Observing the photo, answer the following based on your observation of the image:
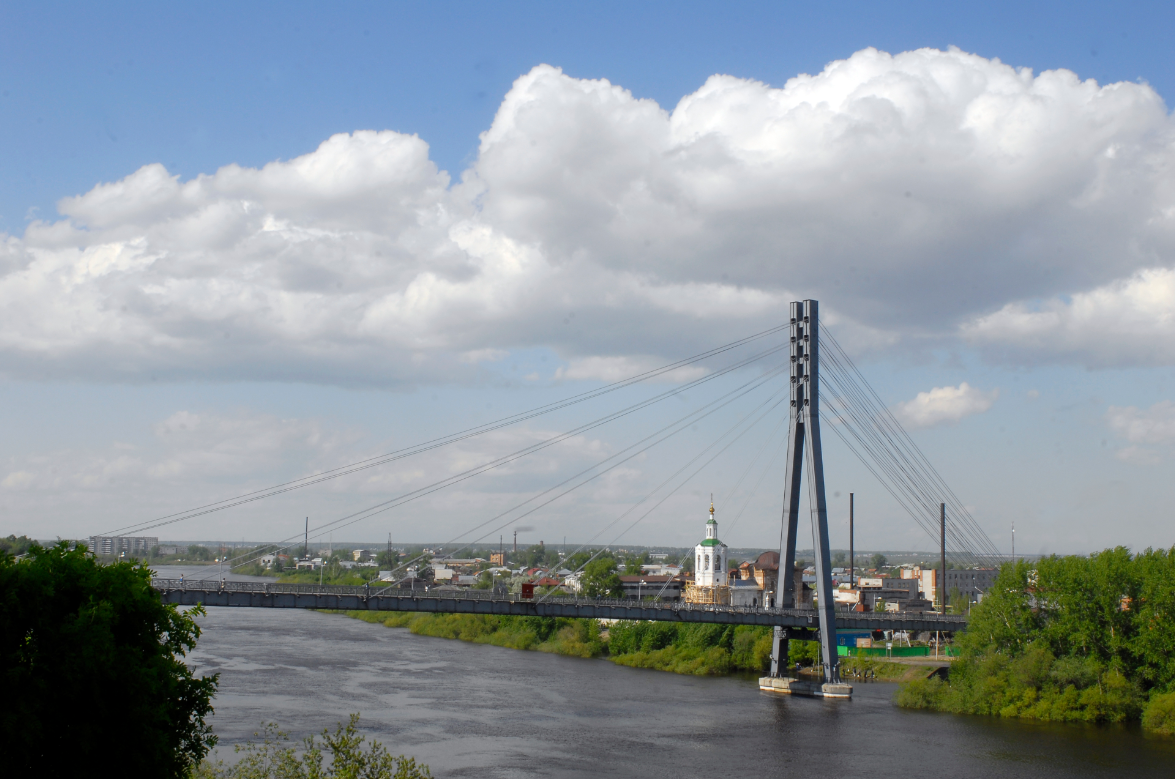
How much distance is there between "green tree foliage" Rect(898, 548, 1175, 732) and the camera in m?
35.9

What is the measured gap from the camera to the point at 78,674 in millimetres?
13906

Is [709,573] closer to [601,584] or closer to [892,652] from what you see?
[601,584]

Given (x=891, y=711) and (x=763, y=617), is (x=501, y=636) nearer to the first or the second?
(x=763, y=617)

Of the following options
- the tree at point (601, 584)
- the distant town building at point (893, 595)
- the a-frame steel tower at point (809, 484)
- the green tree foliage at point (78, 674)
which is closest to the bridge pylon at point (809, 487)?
the a-frame steel tower at point (809, 484)

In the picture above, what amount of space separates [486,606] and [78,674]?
91.9ft

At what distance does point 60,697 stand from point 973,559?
46568 millimetres

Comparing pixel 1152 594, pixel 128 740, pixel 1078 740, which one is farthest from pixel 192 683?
pixel 1152 594

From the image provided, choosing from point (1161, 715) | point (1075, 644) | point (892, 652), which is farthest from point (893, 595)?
point (1161, 715)

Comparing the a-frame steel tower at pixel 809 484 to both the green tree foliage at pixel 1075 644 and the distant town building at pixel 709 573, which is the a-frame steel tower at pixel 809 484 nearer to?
the green tree foliage at pixel 1075 644

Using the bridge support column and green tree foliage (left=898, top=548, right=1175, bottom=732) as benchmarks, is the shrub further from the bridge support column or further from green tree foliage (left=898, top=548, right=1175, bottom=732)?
the bridge support column

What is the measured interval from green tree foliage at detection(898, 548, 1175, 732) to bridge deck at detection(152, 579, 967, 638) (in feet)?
23.5

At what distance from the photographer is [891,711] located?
39812 millimetres

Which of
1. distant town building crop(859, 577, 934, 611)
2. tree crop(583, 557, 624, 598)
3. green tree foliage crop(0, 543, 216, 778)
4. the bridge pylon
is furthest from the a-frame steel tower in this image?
tree crop(583, 557, 624, 598)

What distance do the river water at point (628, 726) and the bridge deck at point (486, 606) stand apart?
129 inches
